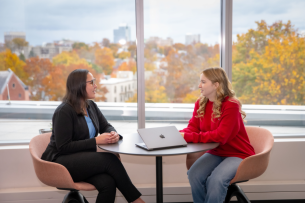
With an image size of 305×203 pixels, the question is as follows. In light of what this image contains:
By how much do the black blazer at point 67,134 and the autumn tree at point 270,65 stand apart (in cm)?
189

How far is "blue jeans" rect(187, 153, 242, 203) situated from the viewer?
1.95 m

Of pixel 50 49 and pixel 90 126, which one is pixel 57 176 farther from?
pixel 50 49

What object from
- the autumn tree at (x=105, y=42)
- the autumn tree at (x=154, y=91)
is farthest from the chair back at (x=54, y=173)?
the autumn tree at (x=105, y=42)

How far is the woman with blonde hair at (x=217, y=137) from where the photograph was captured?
2.00m

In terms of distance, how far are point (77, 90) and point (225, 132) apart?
118 centimetres

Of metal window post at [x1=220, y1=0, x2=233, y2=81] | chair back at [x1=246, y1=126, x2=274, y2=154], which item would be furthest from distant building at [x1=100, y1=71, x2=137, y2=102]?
chair back at [x1=246, y1=126, x2=274, y2=154]

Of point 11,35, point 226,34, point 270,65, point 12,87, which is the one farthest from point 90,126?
point 270,65

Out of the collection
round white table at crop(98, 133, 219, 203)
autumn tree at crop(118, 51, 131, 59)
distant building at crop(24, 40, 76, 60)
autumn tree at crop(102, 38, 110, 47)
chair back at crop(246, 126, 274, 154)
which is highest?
autumn tree at crop(102, 38, 110, 47)

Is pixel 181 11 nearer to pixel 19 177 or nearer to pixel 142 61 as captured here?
pixel 142 61

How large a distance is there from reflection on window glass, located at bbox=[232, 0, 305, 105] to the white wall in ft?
1.94

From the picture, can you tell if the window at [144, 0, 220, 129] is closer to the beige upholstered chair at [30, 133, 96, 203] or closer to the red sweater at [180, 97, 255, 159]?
the red sweater at [180, 97, 255, 159]

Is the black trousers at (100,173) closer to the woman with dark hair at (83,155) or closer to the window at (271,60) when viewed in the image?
the woman with dark hair at (83,155)

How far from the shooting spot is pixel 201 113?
7.61ft

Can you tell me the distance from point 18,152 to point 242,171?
2203mm
